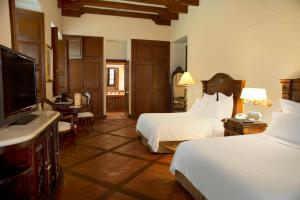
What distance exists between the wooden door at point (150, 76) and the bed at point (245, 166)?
5.05 metres

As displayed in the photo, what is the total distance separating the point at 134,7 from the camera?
627cm

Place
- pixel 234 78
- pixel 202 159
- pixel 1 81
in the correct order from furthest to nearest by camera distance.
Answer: pixel 234 78 < pixel 202 159 < pixel 1 81

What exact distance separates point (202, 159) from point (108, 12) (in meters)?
6.16

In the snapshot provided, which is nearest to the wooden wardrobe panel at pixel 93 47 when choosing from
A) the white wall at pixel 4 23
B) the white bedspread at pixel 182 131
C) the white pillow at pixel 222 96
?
the white bedspread at pixel 182 131

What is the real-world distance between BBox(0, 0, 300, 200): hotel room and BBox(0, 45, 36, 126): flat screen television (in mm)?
10

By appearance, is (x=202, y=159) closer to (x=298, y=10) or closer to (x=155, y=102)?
(x=298, y=10)

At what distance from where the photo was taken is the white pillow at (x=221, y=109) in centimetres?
398

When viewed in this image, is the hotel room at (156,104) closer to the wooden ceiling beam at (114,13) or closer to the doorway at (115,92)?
the wooden ceiling beam at (114,13)

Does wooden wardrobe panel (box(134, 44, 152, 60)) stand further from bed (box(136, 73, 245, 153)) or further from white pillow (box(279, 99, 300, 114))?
white pillow (box(279, 99, 300, 114))

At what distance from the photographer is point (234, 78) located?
4223 millimetres

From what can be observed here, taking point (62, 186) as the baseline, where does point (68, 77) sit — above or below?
above

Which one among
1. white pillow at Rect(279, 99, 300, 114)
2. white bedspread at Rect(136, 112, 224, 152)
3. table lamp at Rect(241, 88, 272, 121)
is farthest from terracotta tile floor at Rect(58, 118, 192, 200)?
white pillow at Rect(279, 99, 300, 114)

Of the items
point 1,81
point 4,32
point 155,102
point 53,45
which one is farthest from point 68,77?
point 1,81

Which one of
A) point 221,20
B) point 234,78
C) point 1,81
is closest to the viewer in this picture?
point 1,81
